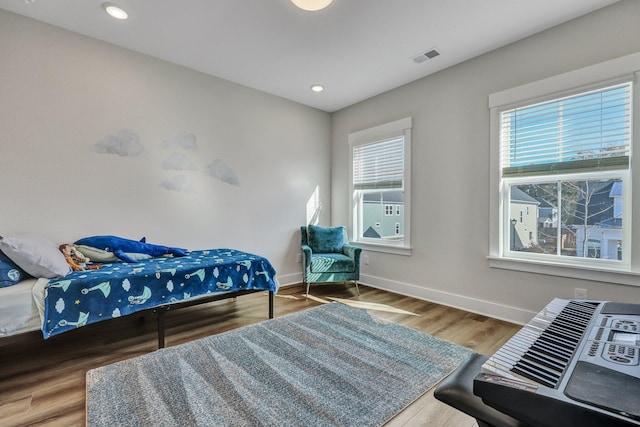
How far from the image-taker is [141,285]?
7.33 feet

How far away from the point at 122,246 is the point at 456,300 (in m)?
3.53

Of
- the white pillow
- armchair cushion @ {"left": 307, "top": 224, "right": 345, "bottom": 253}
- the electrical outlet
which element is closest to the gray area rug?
the white pillow

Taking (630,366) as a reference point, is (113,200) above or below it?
above

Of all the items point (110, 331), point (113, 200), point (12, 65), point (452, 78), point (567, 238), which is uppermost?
point (452, 78)

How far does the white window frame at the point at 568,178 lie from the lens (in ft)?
7.39

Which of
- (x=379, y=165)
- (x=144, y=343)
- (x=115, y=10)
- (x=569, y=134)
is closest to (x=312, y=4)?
(x=115, y=10)

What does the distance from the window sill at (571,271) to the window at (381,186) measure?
1125 mm

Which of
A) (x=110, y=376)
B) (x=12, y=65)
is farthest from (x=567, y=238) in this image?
(x=12, y=65)

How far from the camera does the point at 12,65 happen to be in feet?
8.11

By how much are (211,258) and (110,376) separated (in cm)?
122

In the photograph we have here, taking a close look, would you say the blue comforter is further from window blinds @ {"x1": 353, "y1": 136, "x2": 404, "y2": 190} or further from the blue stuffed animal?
window blinds @ {"x1": 353, "y1": 136, "x2": 404, "y2": 190}

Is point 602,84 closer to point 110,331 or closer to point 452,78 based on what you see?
point 452,78

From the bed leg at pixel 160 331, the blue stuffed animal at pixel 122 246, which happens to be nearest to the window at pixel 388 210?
the blue stuffed animal at pixel 122 246

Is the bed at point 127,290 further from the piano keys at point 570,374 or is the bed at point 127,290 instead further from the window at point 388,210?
the piano keys at point 570,374
